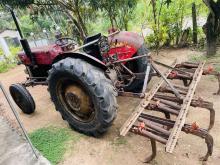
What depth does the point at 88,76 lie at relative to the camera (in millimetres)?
3367

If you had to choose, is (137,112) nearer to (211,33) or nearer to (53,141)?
(53,141)

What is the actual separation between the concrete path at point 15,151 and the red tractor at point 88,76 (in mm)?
741

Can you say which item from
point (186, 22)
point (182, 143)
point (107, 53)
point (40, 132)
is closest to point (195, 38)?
point (186, 22)

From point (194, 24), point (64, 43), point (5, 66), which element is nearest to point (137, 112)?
point (64, 43)

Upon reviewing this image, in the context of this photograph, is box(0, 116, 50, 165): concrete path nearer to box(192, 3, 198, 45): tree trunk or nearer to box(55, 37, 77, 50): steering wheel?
box(55, 37, 77, 50): steering wheel

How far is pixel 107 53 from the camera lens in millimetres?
4324

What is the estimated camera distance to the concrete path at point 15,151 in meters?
3.46

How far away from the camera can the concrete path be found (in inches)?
136

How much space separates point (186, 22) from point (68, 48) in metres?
4.75

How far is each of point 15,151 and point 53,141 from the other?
575 millimetres

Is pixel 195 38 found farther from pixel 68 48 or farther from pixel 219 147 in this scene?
pixel 219 147

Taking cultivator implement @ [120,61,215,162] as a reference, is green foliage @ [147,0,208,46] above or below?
above

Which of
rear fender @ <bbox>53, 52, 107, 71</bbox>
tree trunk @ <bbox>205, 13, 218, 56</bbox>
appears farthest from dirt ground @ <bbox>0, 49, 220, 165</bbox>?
tree trunk @ <bbox>205, 13, 218, 56</bbox>

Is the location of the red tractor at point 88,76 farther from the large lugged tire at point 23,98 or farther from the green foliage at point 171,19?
the green foliage at point 171,19
